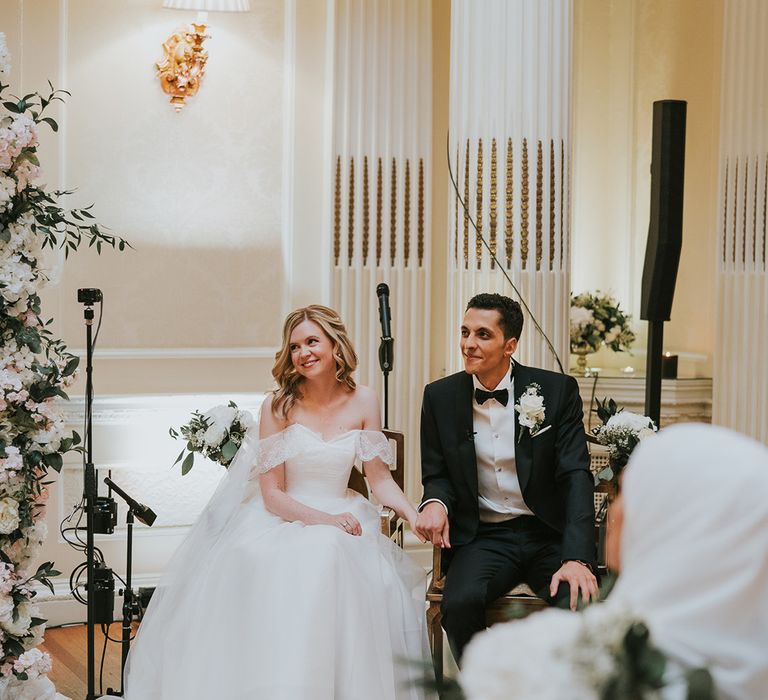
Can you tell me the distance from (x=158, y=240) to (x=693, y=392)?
337 cm

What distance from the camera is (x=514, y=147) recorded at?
5082 mm

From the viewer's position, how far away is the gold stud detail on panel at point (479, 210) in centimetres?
511

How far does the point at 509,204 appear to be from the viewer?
5.11 m

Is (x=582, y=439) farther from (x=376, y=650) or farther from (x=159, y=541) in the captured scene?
(x=159, y=541)

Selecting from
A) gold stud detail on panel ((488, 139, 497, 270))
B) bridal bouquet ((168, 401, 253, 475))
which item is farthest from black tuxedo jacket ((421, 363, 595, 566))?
gold stud detail on panel ((488, 139, 497, 270))

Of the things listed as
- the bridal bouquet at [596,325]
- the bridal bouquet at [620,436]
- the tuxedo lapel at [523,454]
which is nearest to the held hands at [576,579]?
the tuxedo lapel at [523,454]

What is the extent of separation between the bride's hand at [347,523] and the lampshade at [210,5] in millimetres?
2786

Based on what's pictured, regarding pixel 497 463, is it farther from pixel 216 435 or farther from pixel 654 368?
pixel 654 368

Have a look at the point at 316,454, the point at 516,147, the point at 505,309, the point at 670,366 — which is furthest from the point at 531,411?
the point at 670,366

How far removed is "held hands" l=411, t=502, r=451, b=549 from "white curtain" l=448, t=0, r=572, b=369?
1.29m

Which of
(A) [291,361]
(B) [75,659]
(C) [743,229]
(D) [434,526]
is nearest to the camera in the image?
(D) [434,526]

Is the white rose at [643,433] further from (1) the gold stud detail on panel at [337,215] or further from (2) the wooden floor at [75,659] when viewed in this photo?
(2) the wooden floor at [75,659]

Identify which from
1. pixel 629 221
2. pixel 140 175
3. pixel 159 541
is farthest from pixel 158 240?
pixel 629 221

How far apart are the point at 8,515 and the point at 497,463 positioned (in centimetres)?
175
